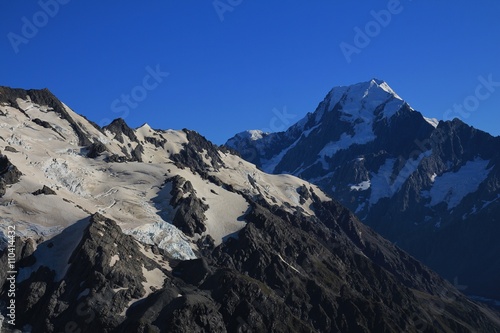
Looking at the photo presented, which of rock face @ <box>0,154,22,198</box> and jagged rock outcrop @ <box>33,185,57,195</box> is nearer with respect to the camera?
rock face @ <box>0,154,22,198</box>

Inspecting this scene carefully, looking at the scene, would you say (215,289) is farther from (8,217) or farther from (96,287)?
(8,217)

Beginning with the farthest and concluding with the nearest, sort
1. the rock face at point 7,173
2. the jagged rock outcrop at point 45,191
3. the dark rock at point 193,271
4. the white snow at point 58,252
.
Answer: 1. the jagged rock outcrop at point 45,191
2. the rock face at point 7,173
3. the dark rock at point 193,271
4. the white snow at point 58,252

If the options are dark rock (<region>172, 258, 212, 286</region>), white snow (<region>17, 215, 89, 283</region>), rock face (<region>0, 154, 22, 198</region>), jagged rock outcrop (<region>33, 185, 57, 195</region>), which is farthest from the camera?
jagged rock outcrop (<region>33, 185, 57, 195</region>)

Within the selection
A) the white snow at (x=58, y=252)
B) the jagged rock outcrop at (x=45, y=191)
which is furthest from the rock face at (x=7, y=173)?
the white snow at (x=58, y=252)

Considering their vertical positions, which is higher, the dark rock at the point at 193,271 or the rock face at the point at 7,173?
the rock face at the point at 7,173

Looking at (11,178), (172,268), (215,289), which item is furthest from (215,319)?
(11,178)

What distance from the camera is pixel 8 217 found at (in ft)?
563

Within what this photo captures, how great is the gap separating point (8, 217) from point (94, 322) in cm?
4952

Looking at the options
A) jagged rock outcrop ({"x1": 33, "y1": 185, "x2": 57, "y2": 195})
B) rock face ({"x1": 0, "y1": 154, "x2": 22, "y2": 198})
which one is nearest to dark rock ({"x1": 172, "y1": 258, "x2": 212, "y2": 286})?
jagged rock outcrop ({"x1": 33, "y1": 185, "x2": 57, "y2": 195})

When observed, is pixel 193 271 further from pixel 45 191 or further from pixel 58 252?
pixel 45 191

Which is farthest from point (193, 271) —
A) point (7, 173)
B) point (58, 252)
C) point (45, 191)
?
point (7, 173)

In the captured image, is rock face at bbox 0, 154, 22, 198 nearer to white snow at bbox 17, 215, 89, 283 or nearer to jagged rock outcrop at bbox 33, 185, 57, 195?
jagged rock outcrop at bbox 33, 185, 57, 195

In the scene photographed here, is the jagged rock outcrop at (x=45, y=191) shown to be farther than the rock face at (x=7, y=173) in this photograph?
Yes

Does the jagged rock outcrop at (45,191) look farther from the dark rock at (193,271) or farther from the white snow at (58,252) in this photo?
the dark rock at (193,271)
